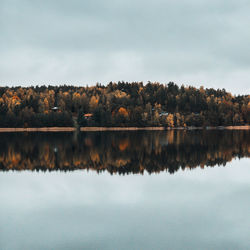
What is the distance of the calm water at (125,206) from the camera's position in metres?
14.5

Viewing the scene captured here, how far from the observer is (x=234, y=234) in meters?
15.1

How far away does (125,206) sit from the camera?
19.9m

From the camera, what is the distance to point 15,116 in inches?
6806

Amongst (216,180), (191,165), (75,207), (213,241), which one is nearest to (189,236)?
(213,241)

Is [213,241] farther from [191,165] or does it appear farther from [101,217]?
[191,165]

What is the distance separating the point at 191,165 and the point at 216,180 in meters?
7.75

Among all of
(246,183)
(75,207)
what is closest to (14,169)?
(75,207)

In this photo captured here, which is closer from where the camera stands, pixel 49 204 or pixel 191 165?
pixel 49 204

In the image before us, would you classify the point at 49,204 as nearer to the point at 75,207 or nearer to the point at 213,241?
the point at 75,207

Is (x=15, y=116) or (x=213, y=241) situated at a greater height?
(x=15, y=116)

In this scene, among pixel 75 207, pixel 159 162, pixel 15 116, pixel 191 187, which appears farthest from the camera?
pixel 15 116

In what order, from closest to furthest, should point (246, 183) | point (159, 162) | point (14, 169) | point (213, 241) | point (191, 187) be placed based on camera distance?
point (213, 241)
point (191, 187)
point (246, 183)
point (14, 169)
point (159, 162)

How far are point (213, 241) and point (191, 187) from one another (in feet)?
35.6

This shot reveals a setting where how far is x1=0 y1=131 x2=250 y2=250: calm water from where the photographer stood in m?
14.5
